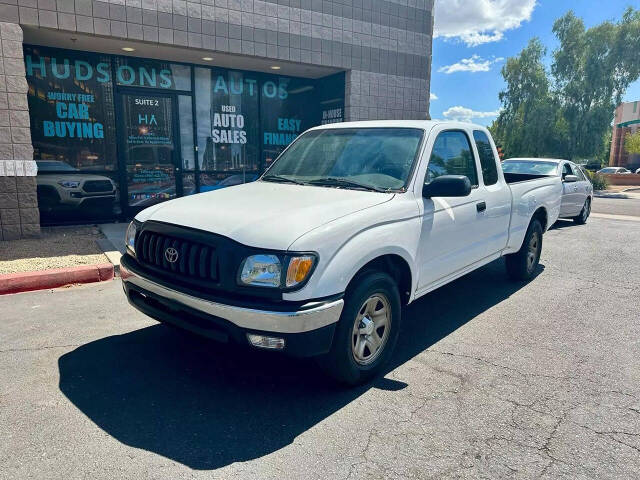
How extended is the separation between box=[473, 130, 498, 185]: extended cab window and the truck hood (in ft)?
6.01

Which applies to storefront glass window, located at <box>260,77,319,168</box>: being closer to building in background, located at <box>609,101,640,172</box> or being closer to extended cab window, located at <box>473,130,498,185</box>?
extended cab window, located at <box>473,130,498,185</box>

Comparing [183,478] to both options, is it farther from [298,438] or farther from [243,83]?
[243,83]

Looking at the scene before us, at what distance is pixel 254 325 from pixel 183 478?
871 mm

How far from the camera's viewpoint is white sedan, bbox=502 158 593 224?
10.8 meters

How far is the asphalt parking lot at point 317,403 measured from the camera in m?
2.57

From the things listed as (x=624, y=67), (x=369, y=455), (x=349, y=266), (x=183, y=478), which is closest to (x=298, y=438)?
(x=369, y=455)

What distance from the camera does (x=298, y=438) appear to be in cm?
280

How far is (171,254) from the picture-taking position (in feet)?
10.6

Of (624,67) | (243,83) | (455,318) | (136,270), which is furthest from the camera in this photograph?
(624,67)

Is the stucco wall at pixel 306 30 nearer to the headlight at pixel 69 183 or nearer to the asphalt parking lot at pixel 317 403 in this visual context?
the headlight at pixel 69 183

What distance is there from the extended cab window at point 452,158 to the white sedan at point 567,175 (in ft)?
21.2

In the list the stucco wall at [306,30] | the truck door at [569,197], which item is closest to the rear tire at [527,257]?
the truck door at [569,197]

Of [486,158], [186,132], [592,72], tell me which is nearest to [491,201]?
[486,158]

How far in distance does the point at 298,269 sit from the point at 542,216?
4865 mm
